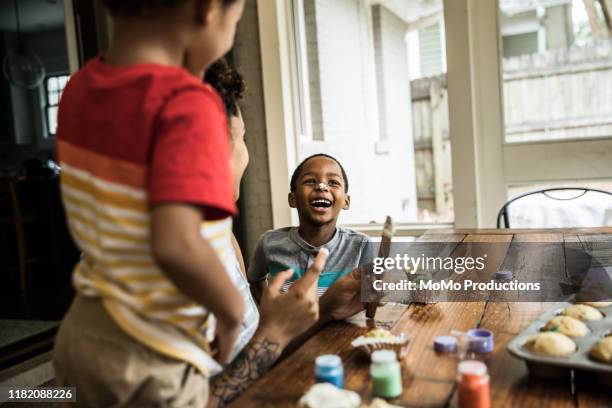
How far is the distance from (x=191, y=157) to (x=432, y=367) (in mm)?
615

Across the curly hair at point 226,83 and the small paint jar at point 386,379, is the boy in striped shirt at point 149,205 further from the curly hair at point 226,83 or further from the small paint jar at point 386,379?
the curly hair at point 226,83

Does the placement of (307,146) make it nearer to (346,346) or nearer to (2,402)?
(2,402)

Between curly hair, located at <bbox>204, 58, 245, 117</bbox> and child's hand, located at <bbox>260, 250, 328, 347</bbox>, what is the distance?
509mm

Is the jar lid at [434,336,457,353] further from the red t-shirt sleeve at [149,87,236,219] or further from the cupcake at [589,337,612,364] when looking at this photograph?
the red t-shirt sleeve at [149,87,236,219]

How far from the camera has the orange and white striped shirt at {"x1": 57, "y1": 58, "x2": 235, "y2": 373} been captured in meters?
0.61

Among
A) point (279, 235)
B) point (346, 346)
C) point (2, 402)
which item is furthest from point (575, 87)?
point (2, 402)

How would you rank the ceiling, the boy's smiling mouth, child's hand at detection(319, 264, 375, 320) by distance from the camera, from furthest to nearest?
the ceiling < the boy's smiling mouth < child's hand at detection(319, 264, 375, 320)

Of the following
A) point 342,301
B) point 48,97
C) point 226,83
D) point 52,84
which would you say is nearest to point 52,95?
point 48,97

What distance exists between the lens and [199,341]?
28.9 inches

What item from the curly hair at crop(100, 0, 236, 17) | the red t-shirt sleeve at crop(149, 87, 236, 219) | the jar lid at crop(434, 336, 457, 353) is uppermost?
the curly hair at crop(100, 0, 236, 17)

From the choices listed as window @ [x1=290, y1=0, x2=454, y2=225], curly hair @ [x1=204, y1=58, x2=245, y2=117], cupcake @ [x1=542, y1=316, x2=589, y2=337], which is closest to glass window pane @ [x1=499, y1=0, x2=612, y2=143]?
window @ [x1=290, y1=0, x2=454, y2=225]

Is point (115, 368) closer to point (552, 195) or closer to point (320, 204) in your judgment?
point (320, 204)

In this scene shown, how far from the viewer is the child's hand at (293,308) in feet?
3.40

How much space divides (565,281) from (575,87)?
6.23 ft
